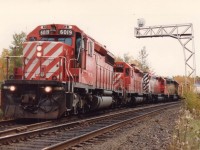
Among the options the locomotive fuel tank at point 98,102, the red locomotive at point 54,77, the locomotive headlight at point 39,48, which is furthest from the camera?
the locomotive fuel tank at point 98,102

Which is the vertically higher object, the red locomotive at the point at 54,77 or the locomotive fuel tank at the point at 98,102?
the red locomotive at the point at 54,77

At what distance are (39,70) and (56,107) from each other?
1.74m

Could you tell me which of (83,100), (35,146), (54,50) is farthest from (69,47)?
(35,146)

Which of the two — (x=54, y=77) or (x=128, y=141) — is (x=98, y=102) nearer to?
(x=54, y=77)

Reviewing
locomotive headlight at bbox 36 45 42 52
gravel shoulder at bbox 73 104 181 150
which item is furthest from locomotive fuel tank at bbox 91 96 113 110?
gravel shoulder at bbox 73 104 181 150

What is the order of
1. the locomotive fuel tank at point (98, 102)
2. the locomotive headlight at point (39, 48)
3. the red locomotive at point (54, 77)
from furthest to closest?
the locomotive fuel tank at point (98, 102)
the locomotive headlight at point (39, 48)
the red locomotive at point (54, 77)

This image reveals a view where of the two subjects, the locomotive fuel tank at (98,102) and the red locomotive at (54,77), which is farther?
the locomotive fuel tank at (98,102)

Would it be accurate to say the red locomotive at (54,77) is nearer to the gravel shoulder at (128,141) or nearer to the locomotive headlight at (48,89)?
the locomotive headlight at (48,89)

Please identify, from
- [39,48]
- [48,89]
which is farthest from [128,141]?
[39,48]

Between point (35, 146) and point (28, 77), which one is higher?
point (28, 77)

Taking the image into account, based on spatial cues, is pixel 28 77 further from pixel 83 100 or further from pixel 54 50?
pixel 83 100

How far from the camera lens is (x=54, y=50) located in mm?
12531

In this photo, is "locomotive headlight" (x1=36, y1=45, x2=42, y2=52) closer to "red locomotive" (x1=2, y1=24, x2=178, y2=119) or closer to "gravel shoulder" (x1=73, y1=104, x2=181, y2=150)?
"red locomotive" (x1=2, y1=24, x2=178, y2=119)

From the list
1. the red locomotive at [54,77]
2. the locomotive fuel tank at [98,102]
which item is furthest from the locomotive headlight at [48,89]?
the locomotive fuel tank at [98,102]
